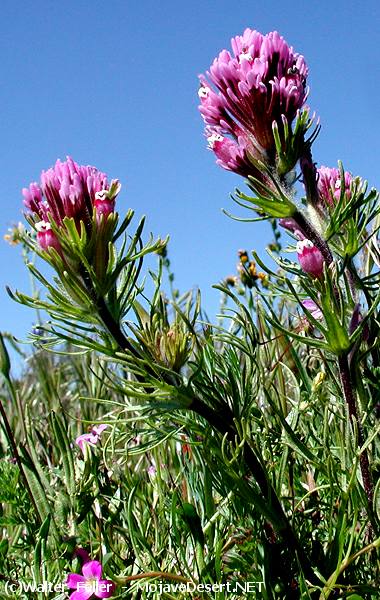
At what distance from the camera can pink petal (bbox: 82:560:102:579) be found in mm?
1438

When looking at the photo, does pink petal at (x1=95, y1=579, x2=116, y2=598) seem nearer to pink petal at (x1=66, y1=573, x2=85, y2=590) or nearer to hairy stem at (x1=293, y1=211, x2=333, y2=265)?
pink petal at (x1=66, y1=573, x2=85, y2=590)

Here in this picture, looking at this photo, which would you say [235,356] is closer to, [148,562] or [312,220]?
[312,220]

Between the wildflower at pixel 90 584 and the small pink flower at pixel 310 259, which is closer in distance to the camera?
the wildflower at pixel 90 584

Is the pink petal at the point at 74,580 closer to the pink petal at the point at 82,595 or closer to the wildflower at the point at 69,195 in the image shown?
the pink petal at the point at 82,595

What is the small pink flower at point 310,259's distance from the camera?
5.11 feet

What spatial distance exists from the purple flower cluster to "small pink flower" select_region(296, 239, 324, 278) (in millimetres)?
224

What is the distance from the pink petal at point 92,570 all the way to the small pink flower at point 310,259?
0.85m

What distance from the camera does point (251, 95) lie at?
151cm

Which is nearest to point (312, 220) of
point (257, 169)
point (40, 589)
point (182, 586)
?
point (257, 169)

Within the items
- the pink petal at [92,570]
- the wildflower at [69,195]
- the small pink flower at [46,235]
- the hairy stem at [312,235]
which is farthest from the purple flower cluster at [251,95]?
the pink petal at [92,570]

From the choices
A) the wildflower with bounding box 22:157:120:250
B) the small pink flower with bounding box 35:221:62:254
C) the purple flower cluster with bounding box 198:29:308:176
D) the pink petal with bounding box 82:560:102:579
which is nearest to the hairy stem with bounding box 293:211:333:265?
the purple flower cluster with bounding box 198:29:308:176

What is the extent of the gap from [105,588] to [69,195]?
0.88 meters

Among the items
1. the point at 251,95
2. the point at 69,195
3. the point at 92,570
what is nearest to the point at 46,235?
the point at 69,195

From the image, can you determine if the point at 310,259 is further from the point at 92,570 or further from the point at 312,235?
the point at 92,570
